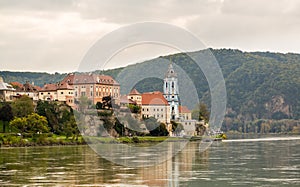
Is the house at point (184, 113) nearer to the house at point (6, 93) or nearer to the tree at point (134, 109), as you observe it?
the tree at point (134, 109)

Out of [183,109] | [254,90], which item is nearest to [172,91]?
[183,109]

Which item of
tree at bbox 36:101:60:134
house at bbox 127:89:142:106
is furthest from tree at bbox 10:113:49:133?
house at bbox 127:89:142:106

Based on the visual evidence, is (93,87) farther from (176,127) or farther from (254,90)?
(254,90)

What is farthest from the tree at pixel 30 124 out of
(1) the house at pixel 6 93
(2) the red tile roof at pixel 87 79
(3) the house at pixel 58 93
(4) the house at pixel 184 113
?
(4) the house at pixel 184 113

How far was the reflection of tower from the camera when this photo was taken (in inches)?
4056

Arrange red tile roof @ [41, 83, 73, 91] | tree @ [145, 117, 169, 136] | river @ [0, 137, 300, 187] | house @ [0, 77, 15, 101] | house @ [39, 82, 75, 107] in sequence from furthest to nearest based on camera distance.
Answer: red tile roof @ [41, 83, 73, 91] < house @ [39, 82, 75, 107] < tree @ [145, 117, 169, 136] < house @ [0, 77, 15, 101] < river @ [0, 137, 300, 187]

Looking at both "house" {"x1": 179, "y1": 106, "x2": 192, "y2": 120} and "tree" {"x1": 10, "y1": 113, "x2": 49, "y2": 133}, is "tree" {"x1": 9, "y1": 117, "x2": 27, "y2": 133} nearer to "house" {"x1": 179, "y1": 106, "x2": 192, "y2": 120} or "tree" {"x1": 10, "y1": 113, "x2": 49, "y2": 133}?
"tree" {"x1": 10, "y1": 113, "x2": 49, "y2": 133}

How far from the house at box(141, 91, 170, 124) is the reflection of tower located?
210 centimetres

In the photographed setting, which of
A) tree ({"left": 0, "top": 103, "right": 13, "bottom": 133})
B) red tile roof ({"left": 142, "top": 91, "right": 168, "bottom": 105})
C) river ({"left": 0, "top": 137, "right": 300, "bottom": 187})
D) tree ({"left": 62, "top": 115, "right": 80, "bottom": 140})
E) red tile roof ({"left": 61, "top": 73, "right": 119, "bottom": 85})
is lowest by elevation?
river ({"left": 0, "top": 137, "right": 300, "bottom": 187})

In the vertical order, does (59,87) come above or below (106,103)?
above

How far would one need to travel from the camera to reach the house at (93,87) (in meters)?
88.8

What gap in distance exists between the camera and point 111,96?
290 feet

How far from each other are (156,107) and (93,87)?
13.2 meters

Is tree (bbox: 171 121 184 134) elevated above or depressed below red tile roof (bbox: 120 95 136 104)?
below
